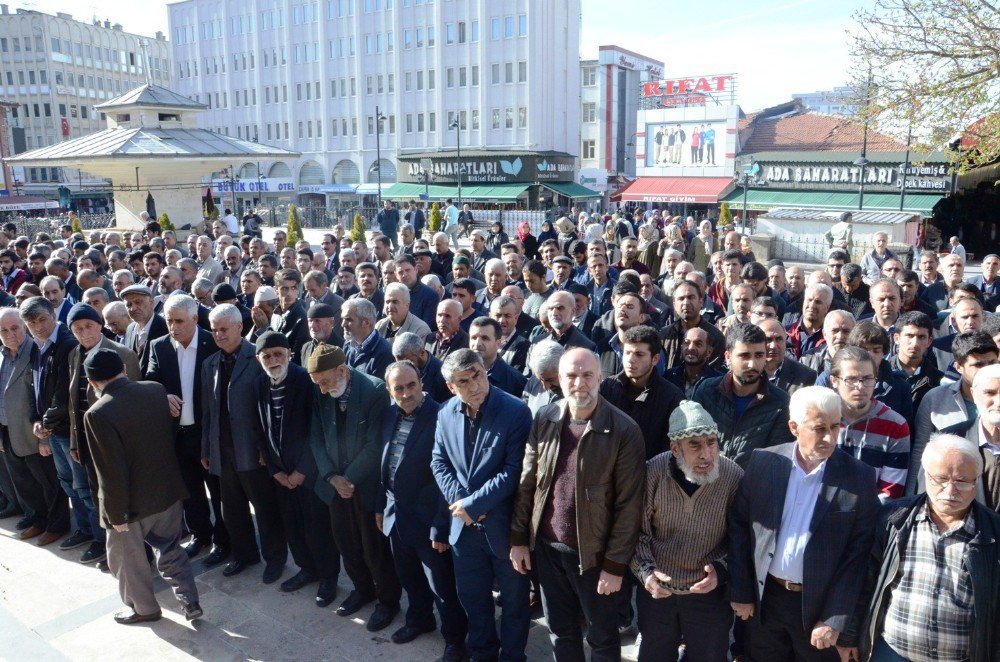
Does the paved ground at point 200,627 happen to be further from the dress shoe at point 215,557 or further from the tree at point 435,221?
the tree at point 435,221

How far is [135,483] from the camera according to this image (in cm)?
445

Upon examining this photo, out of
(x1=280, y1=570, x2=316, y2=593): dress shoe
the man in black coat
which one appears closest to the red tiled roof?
the man in black coat

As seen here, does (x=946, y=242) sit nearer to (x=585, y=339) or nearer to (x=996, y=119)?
(x=996, y=119)

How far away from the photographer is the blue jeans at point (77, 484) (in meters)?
5.43

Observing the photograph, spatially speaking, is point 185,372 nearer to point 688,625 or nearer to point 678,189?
point 688,625

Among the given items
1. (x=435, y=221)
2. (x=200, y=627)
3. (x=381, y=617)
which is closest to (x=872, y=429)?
(x=381, y=617)

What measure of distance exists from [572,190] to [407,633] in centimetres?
4373

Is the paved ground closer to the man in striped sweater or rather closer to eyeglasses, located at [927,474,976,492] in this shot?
the man in striped sweater

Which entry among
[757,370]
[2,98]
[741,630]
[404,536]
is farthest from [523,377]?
[2,98]

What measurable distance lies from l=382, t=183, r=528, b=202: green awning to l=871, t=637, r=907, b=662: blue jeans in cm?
4127

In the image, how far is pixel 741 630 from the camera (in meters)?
3.86

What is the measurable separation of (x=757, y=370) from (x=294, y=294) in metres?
4.59

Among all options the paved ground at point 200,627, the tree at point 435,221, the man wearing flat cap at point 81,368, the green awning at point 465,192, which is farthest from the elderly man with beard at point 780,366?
the green awning at point 465,192

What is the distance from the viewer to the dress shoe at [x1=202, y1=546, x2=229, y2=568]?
18.0 ft
